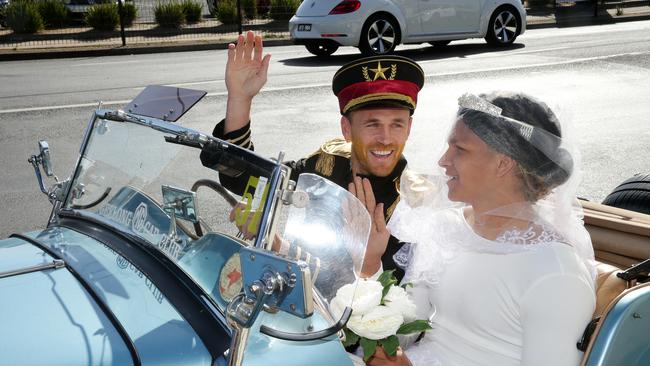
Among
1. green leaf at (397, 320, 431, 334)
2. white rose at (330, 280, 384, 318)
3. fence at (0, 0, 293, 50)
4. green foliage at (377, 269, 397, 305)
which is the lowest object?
fence at (0, 0, 293, 50)

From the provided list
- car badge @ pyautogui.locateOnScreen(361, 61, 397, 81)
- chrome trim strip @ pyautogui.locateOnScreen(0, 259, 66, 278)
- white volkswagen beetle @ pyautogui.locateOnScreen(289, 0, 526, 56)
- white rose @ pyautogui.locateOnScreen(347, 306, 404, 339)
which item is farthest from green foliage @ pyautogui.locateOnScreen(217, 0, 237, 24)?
white rose @ pyautogui.locateOnScreen(347, 306, 404, 339)

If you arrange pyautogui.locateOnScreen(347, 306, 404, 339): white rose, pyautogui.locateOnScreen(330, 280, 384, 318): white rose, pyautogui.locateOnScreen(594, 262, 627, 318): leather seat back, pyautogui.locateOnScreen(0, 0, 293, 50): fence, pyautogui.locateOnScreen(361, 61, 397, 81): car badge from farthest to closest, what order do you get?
pyautogui.locateOnScreen(0, 0, 293, 50): fence, pyautogui.locateOnScreen(361, 61, 397, 81): car badge, pyautogui.locateOnScreen(594, 262, 627, 318): leather seat back, pyautogui.locateOnScreen(347, 306, 404, 339): white rose, pyautogui.locateOnScreen(330, 280, 384, 318): white rose

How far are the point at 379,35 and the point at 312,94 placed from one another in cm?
376

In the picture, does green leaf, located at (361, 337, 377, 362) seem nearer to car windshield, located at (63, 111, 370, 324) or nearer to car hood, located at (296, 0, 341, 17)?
car windshield, located at (63, 111, 370, 324)

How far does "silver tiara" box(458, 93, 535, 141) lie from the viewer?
7.51 feet

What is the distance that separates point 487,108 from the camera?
7.66 ft

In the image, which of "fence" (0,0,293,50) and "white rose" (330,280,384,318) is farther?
"fence" (0,0,293,50)

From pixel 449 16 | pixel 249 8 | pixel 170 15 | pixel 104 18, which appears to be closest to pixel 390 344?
pixel 449 16

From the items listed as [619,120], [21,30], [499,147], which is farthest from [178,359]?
[21,30]

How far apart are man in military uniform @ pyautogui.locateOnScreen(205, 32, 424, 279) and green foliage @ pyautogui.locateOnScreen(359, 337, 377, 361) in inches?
32.4

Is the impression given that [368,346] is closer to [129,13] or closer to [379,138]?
[379,138]

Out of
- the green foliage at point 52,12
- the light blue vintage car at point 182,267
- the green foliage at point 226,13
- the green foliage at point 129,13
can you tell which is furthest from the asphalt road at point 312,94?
the green foliage at point 52,12

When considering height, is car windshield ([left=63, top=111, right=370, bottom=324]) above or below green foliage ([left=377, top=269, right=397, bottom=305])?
above

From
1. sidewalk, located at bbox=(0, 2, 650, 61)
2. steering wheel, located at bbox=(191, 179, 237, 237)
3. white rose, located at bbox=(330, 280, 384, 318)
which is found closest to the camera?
white rose, located at bbox=(330, 280, 384, 318)
